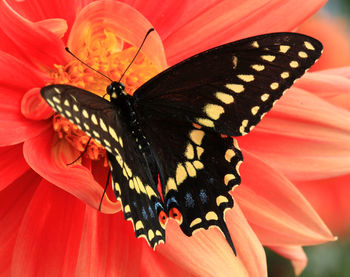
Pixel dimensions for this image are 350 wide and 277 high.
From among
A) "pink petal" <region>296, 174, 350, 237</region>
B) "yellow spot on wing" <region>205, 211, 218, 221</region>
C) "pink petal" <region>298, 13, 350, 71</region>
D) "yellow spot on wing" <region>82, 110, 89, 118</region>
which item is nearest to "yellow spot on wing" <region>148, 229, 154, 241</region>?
"yellow spot on wing" <region>205, 211, 218, 221</region>

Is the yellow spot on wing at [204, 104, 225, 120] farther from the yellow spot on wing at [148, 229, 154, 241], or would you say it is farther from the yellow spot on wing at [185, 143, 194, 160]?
the yellow spot on wing at [148, 229, 154, 241]

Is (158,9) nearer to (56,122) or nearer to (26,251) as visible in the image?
(56,122)

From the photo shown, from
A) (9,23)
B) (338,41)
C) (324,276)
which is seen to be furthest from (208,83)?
(324,276)

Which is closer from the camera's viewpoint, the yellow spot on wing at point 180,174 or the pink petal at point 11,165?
the pink petal at point 11,165

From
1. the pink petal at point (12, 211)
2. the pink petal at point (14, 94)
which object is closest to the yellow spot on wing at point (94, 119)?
the pink petal at point (14, 94)

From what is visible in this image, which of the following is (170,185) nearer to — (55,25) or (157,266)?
(157,266)

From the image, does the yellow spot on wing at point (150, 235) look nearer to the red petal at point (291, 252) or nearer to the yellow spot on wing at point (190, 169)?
the yellow spot on wing at point (190, 169)

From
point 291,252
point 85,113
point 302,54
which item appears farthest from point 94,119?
point 291,252
